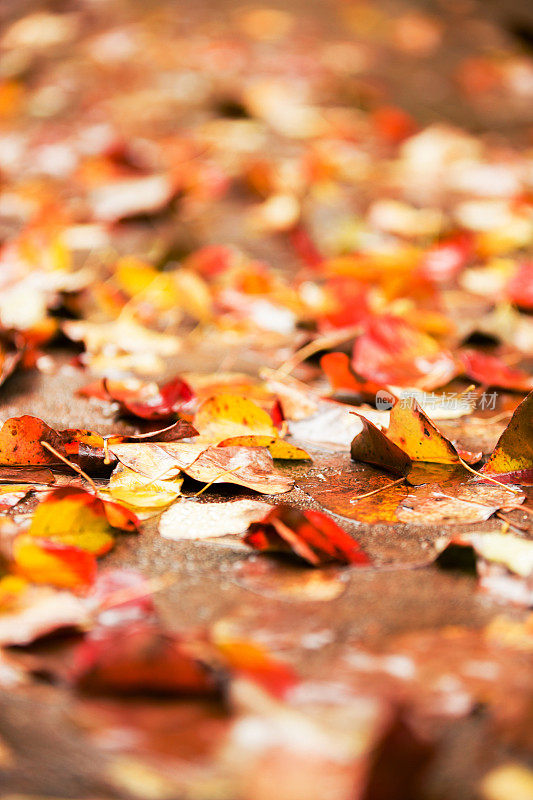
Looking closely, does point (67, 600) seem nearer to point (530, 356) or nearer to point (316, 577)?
point (316, 577)

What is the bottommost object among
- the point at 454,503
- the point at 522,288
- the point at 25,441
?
the point at 522,288

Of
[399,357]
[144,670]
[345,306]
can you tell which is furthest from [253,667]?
[345,306]

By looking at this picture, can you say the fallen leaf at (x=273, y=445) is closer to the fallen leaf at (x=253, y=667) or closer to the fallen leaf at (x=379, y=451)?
the fallen leaf at (x=379, y=451)

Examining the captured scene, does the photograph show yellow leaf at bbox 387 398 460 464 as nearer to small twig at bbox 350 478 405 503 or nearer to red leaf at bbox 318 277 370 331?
small twig at bbox 350 478 405 503

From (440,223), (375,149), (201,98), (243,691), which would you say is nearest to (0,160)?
(201,98)

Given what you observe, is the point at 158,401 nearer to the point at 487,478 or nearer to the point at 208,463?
the point at 208,463

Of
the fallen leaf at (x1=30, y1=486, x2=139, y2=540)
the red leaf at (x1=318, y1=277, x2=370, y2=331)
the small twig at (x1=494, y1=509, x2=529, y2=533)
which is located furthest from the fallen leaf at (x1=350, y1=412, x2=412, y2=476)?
the red leaf at (x1=318, y1=277, x2=370, y2=331)

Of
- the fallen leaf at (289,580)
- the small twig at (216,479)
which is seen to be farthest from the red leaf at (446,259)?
the fallen leaf at (289,580)
